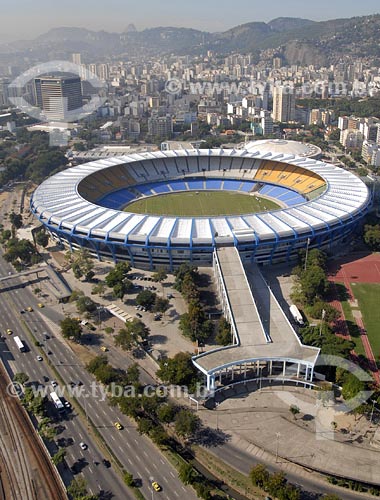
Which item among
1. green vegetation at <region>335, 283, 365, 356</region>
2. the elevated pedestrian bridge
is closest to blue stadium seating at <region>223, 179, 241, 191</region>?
green vegetation at <region>335, 283, 365, 356</region>

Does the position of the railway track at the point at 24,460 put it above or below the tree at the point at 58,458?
below

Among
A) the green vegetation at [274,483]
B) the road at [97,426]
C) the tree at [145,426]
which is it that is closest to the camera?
the green vegetation at [274,483]

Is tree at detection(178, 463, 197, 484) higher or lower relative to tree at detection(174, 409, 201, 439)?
lower

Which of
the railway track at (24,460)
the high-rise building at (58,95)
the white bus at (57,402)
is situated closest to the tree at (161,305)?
the white bus at (57,402)

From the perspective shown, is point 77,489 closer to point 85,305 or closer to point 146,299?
point 85,305

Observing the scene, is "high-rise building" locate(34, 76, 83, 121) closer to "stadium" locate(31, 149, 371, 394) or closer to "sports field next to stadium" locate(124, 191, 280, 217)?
"stadium" locate(31, 149, 371, 394)

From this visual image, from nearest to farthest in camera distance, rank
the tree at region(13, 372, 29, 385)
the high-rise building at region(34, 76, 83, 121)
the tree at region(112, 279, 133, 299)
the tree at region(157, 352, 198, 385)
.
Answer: the tree at region(157, 352, 198, 385), the tree at region(13, 372, 29, 385), the tree at region(112, 279, 133, 299), the high-rise building at region(34, 76, 83, 121)

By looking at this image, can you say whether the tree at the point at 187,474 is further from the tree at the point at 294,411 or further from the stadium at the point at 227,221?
the tree at the point at 294,411
